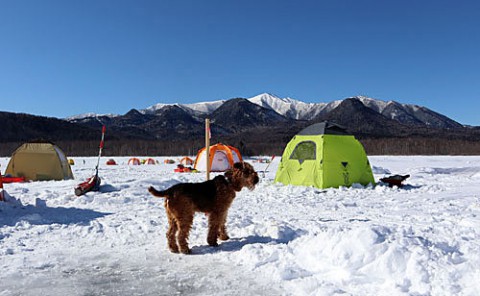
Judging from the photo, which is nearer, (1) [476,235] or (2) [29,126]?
(1) [476,235]

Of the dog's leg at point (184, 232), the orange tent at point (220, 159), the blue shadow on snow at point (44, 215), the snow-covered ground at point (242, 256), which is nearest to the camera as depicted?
the snow-covered ground at point (242, 256)

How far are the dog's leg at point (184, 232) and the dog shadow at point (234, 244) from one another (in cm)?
17

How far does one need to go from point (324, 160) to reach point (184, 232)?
9393 millimetres

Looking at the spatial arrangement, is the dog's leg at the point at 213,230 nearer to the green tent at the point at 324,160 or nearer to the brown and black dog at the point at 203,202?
the brown and black dog at the point at 203,202

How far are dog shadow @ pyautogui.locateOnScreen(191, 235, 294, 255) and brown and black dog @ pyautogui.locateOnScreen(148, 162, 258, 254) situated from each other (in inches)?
4.6

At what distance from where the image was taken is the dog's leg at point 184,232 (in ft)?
17.6

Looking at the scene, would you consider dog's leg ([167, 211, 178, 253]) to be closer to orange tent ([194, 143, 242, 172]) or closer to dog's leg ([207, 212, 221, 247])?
dog's leg ([207, 212, 221, 247])

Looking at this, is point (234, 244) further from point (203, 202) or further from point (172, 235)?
point (172, 235)

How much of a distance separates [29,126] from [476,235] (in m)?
199

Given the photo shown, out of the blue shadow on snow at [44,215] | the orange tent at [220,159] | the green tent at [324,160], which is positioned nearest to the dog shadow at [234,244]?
the blue shadow on snow at [44,215]

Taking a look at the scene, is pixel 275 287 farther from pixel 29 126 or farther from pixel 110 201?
pixel 29 126

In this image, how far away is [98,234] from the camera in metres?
6.52

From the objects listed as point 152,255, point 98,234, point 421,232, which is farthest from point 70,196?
point 421,232

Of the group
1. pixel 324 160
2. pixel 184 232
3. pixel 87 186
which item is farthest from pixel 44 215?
pixel 324 160
